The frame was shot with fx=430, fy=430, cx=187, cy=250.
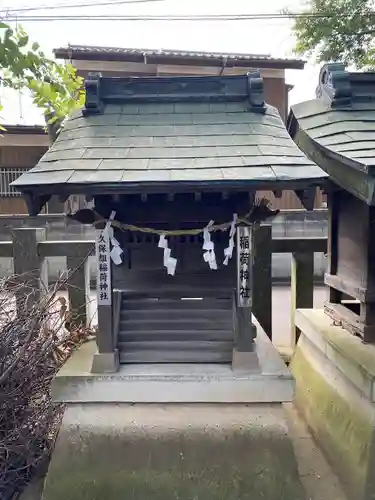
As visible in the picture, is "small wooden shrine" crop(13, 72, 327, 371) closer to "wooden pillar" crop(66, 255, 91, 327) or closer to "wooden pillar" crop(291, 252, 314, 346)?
"wooden pillar" crop(66, 255, 91, 327)

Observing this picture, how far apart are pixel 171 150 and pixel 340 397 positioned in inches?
116

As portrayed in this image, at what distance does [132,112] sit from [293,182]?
6.96 ft

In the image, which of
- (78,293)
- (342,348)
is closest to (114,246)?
(78,293)

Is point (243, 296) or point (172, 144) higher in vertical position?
point (172, 144)

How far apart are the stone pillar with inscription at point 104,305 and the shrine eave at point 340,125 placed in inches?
85.7

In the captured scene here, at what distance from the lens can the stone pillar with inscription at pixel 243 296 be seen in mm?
3926

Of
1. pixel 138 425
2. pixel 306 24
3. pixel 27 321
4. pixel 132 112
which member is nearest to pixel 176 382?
pixel 138 425

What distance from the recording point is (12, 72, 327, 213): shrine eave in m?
3.43

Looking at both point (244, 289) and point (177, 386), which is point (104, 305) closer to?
point (177, 386)

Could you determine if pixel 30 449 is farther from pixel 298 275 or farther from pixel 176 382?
pixel 298 275

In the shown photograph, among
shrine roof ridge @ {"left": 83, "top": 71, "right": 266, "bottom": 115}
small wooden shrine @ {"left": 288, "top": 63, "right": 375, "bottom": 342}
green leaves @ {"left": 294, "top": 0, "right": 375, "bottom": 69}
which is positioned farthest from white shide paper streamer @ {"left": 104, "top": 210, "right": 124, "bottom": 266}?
green leaves @ {"left": 294, "top": 0, "right": 375, "bottom": 69}

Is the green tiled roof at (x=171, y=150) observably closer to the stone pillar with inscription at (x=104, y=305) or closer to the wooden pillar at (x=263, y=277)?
the stone pillar with inscription at (x=104, y=305)

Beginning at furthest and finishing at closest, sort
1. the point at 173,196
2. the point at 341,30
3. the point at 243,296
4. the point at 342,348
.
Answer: the point at 341,30 < the point at 342,348 < the point at 173,196 < the point at 243,296

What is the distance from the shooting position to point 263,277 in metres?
5.77
